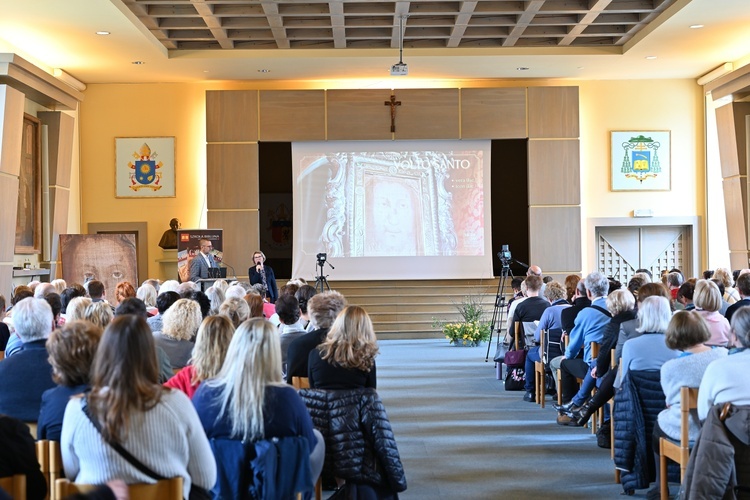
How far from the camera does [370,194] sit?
1534 centimetres

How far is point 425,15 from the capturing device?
41.2 ft

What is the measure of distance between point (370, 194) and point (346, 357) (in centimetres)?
1120

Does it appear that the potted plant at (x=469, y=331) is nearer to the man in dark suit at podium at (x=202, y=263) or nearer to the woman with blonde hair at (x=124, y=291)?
the man in dark suit at podium at (x=202, y=263)

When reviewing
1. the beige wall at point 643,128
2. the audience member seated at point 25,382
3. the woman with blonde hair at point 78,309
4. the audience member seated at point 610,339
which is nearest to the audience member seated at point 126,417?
the audience member seated at point 25,382

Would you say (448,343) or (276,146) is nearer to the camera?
(448,343)

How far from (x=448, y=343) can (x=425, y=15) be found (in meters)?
4.79

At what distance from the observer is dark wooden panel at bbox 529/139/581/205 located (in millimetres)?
15016

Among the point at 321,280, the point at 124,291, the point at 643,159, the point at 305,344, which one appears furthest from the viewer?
the point at 643,159

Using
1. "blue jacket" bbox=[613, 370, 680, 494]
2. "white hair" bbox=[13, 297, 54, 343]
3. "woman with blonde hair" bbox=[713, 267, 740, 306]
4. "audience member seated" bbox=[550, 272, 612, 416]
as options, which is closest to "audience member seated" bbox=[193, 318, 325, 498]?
"white hair" bbox=[13, 297, 54, 343]

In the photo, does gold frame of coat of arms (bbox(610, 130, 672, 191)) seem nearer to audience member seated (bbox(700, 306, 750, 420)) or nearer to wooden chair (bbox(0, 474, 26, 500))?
audience member seated (bbox(700, 306, 750, 420))

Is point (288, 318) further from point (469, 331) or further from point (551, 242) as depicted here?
point (551, 242)

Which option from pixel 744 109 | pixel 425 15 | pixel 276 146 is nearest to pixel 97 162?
pixel 276 146

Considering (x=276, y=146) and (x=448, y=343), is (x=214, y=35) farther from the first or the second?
(x=448, y=343)

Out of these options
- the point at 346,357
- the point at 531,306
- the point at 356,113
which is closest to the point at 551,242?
the point at 356,113
